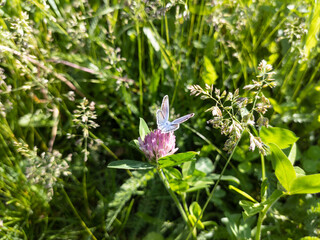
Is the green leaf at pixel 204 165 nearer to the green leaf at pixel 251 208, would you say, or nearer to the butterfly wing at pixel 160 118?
the green leaf at pixel 251 208

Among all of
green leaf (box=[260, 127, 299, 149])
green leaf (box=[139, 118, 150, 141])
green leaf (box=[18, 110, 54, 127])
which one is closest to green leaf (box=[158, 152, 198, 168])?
green leaf (box=[139, 118, 150, 141])

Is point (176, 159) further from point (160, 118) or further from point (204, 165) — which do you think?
point (204, 165)

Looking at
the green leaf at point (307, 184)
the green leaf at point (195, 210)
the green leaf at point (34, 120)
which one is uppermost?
the green leaf at point (307, 184)

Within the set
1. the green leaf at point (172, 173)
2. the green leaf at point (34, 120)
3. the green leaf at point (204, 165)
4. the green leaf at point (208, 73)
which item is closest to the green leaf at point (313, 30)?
the green leaf at point (208, 73)

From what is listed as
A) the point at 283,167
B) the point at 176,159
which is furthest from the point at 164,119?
the point at 283,167

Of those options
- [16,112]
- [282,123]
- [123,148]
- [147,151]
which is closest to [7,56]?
[16,112]

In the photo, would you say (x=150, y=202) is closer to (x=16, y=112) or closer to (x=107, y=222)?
(x=107, y=222)

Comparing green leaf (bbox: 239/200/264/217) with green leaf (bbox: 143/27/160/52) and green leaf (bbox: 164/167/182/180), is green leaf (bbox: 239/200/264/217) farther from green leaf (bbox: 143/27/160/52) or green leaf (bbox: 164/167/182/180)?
→ green leaf (bbox: 143/27/160/52)

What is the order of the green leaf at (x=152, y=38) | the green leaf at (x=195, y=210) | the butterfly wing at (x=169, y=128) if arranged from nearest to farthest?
the butterfly wing at (x=169, y=128), the green leaf at (x=195, y=210), the green leaf at (x=152, y=38)
